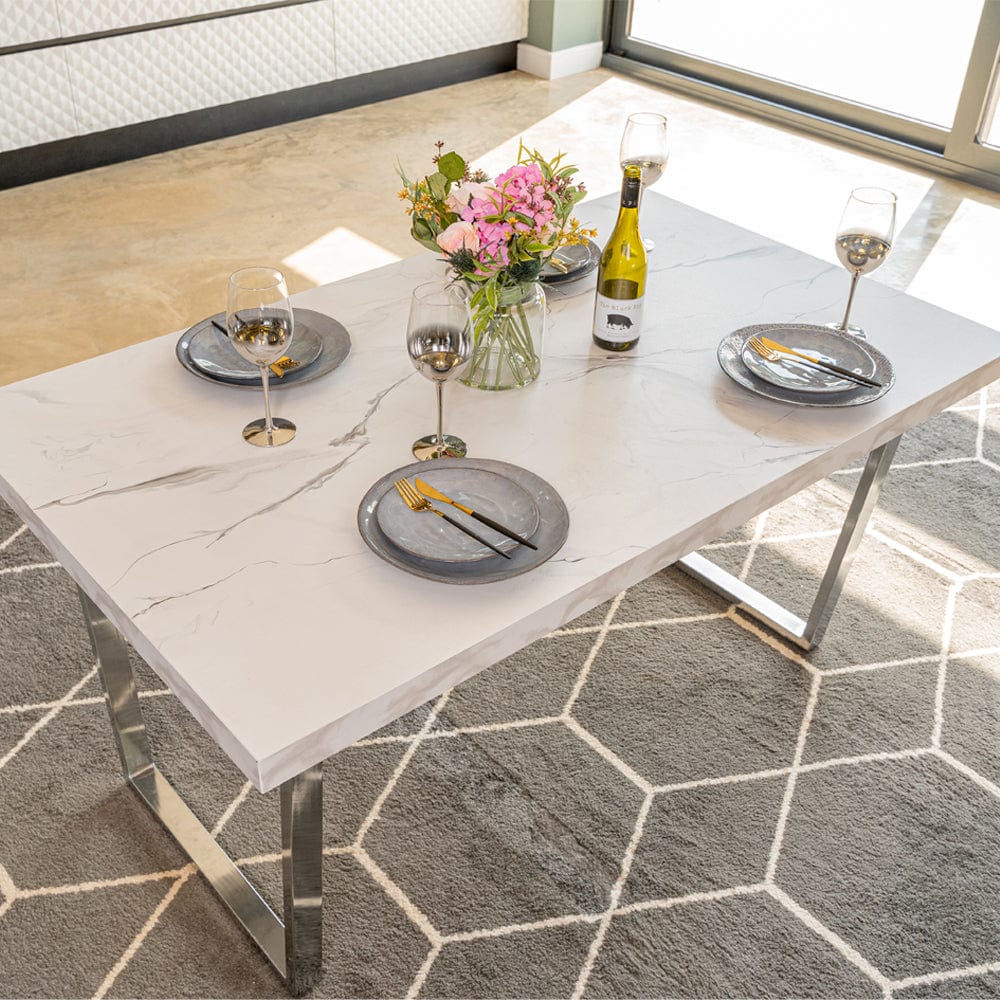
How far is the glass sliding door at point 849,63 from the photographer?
13.6 feet

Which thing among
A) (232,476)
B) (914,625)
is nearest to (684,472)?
(232,476)

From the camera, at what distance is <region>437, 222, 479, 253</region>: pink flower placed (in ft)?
4.96

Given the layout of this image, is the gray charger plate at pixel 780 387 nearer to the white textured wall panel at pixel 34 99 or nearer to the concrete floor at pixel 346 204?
the concrete floor at pixel 346 204

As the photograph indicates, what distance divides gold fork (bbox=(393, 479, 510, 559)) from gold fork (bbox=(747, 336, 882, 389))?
65 cm

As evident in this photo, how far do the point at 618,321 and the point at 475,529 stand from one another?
54cm

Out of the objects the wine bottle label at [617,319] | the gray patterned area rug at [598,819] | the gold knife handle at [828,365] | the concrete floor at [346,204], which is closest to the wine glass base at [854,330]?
the gold knife handle at [828,365]

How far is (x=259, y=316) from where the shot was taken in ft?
4.80

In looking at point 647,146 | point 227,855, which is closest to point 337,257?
point 647,146

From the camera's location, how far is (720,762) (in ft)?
6.28

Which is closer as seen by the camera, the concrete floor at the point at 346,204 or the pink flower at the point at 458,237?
the pink flower at the point at 458,237

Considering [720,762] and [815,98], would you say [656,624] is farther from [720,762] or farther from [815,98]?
[815,98]

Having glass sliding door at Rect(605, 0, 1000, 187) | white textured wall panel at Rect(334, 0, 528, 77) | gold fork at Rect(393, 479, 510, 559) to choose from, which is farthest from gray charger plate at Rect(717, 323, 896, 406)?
white textured wall panel at Rect(334, 0, 528, 77)

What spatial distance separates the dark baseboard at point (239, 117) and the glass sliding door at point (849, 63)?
0.76m

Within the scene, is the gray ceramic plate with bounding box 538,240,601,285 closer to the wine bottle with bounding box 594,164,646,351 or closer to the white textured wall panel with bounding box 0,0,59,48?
the wine bottle with bounding box 594,164,646,351
